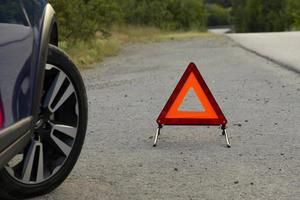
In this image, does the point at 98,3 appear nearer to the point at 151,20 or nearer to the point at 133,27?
the point at 133,27

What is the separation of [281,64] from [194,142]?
8918 millimetres

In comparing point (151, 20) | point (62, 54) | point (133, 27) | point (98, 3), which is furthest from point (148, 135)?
point (151, 20)

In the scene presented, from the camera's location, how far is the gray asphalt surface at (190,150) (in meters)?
4.38

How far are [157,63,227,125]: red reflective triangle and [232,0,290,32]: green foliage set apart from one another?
7514cm

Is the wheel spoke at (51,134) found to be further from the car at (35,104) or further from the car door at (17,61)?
the car door at (17,61)

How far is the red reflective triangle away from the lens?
623cm

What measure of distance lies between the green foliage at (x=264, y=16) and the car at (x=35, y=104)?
7755 cm

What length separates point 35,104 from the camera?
3.62m

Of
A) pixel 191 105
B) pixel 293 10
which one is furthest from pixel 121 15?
pixel 293 10

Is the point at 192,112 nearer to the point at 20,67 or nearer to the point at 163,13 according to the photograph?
the point at 20,67

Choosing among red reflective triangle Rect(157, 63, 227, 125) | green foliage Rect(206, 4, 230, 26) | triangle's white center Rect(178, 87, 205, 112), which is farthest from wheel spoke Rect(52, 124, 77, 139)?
green foliage Rect(206, 4, 230, 26)

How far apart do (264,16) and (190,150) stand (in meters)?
82.0

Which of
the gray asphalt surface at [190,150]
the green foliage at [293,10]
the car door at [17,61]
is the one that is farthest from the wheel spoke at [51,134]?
the green foliage at [293,10]

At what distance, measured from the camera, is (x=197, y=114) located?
623 cm
